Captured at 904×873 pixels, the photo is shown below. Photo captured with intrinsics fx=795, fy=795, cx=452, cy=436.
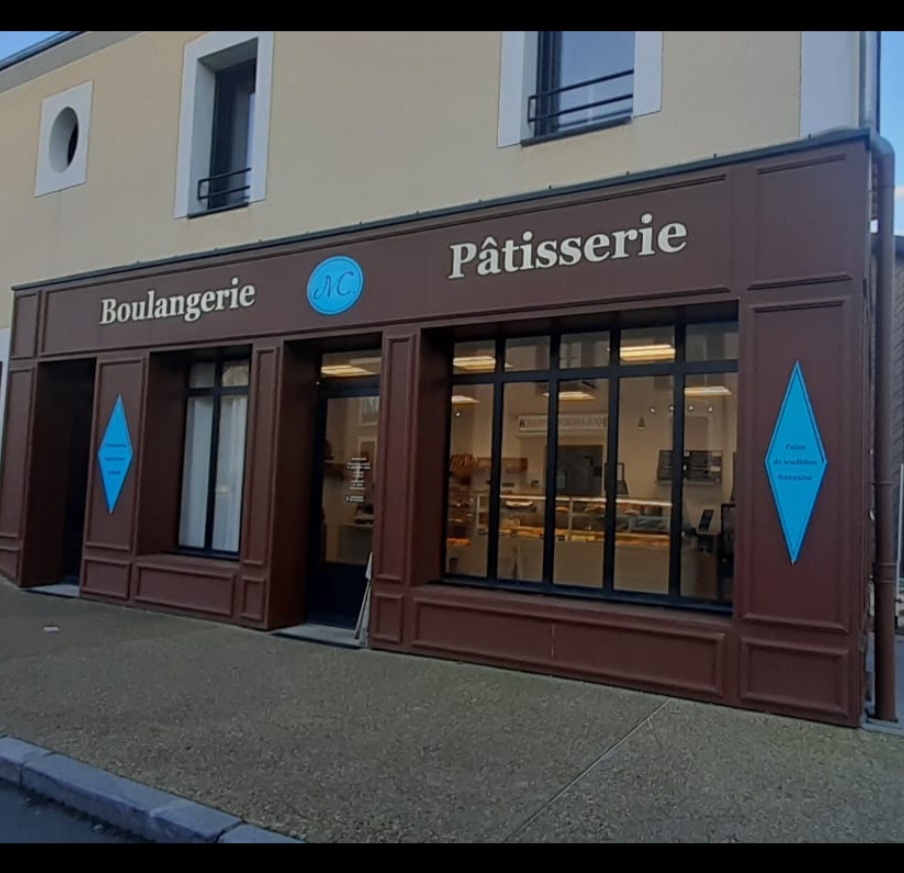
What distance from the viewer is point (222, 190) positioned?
30.9 ft

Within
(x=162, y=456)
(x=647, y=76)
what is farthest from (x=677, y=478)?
(x=162, y=456)

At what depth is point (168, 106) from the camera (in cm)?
958

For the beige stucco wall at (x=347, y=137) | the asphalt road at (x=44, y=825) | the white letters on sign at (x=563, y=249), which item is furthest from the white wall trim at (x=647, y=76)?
the asphalt road at (x=44, y=825)

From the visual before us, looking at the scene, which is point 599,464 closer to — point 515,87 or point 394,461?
point 394,461

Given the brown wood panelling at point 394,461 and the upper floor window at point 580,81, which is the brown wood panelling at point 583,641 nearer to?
the brown wood panelling at point 394,461

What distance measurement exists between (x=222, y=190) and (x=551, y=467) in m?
5.37

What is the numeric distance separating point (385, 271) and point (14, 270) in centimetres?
661

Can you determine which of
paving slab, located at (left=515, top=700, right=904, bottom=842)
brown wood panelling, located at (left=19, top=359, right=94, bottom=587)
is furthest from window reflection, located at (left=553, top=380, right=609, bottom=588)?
brown wood panelling, located at (left=19, top=359, right=94, bottom=587)

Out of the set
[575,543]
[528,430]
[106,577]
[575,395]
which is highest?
[575,395]

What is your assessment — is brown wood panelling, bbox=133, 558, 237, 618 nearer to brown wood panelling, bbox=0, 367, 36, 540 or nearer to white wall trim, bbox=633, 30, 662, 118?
brown wood panelling, bbox=0, 367, 36, 540

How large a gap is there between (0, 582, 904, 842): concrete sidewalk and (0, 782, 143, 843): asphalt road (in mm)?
323
